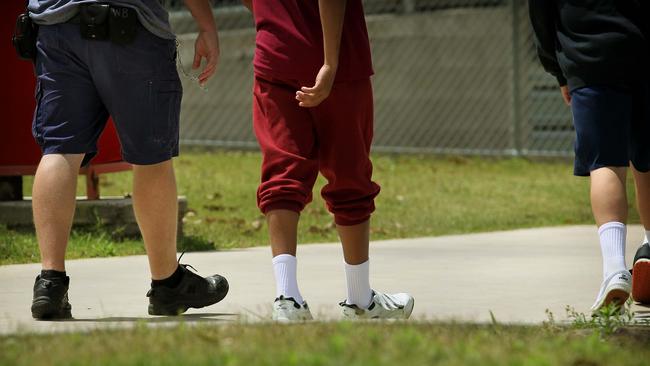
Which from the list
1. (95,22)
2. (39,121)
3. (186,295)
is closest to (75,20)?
(95,22)

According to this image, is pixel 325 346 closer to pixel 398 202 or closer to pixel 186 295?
pixel 186 295

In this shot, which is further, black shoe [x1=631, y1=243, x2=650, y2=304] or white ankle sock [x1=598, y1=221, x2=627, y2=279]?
black shoe [x1=631, y1=243, x2=650, y2=304]

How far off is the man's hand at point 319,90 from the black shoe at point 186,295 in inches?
34.7

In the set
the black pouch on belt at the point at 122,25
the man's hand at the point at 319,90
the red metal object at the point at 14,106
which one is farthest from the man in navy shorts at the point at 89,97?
the red metal object at the point at 14,106

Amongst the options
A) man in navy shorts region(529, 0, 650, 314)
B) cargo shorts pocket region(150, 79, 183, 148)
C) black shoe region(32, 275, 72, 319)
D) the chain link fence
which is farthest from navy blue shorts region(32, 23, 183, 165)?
the chain link fence

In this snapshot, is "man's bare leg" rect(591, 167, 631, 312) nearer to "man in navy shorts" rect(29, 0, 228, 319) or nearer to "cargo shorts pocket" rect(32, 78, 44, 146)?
"man in navy shorts" rect(29, 0, 228, 319)

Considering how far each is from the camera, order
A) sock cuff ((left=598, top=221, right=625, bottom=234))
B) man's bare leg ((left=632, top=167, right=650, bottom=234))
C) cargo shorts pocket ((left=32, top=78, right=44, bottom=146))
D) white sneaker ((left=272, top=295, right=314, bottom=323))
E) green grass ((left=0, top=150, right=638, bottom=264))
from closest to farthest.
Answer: white sneaker ((left=272, top=295, right=314, bottom=323)), cargo shorts pocket ((left=32, top=78, right=44, bottom=146)), sock cuff ((left=598, top=221, right=625, bottom=234)), man's bare leg ((left=632, top=167, right=650, bottom=234)), green grass ((left=0, top=150, right=638, bottom=264))

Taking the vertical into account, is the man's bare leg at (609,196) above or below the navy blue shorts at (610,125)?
below

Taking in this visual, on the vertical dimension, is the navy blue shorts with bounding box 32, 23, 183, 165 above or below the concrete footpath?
above

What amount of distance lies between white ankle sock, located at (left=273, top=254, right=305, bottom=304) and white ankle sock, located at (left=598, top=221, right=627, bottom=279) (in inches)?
46.3

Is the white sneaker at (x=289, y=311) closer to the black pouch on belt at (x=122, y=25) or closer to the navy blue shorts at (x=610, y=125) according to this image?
the black pouch on belt at (x=122, y=25)

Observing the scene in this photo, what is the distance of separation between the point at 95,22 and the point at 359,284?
1349 mm

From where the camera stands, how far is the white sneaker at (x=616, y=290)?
5055mm

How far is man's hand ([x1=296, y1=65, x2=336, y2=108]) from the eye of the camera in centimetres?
479
